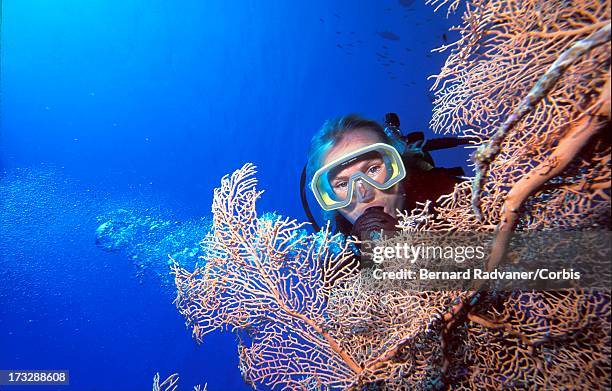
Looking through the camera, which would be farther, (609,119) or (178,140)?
(178,140)

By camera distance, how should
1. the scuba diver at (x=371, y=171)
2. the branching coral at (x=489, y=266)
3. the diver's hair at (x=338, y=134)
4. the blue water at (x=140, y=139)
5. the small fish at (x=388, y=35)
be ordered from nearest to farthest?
the branching coral at (x=489, y=266)
the scuba diver at (x=371, y=171)
the diver's hair at (x=338, y=134)
the blue water at (x=140, y=139)
the small fish at (x=388, y=35)

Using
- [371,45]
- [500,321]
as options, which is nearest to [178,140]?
[371,45]

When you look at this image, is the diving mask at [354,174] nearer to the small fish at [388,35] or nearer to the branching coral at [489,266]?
the branching coral at [489,266]

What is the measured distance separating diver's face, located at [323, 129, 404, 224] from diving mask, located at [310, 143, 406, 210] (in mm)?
14

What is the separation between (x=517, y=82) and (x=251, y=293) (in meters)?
2.81

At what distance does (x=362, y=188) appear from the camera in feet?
12.4

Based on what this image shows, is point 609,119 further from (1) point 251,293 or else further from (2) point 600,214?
(1) point 251,293

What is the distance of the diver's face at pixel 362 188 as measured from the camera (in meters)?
3.73

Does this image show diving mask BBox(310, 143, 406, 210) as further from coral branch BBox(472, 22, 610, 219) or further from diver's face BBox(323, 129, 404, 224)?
coral branch BBox(472, 22, 610, 219)

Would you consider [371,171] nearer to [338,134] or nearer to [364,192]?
[364,192]

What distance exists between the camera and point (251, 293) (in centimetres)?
280

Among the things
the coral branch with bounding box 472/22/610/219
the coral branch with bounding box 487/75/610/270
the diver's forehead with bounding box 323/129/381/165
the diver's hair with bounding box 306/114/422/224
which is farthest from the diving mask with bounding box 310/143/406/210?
the coral branch with bounding box 472/22/610/219

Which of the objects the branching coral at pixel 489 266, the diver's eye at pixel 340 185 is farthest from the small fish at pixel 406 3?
the branching coral at pixel 489 266

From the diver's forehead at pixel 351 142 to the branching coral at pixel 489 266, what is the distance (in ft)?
4.16
